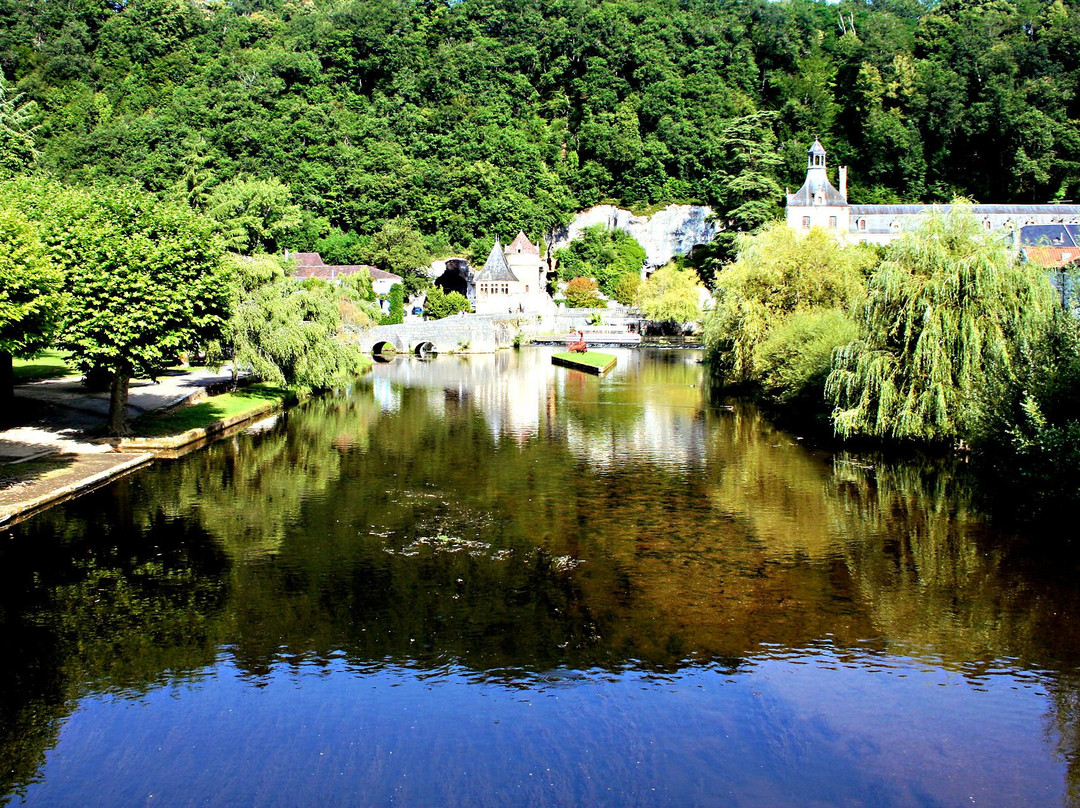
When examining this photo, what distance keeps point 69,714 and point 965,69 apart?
118 metres

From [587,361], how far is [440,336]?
74.4ft

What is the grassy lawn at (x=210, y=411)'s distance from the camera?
29250mm

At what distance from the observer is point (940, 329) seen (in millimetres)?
Answer: 24781

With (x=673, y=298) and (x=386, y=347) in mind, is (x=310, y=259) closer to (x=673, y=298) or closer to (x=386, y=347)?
(x=386, y=347)

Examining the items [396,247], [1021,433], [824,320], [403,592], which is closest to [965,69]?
[396,247]

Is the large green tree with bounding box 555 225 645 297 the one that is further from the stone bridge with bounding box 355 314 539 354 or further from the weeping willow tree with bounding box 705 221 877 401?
the weeping willow tree with bounding box 705 221 877 401

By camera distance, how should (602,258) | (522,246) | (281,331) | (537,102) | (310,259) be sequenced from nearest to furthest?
(281,331) → (310,259) → (522,246) → (602,258) → (537,102)

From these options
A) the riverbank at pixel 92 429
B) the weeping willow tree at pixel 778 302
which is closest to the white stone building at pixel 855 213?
the weeping willow tree at pixel 778 302

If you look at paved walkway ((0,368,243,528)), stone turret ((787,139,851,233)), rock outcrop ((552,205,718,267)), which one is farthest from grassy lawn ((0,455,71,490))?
rock outcrop ((552,205,718,267))

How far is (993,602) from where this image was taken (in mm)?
15078

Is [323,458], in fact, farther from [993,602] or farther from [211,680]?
[993,602]

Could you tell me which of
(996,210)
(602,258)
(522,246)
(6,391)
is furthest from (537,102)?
(6,391)

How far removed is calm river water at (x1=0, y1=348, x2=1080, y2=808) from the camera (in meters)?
10.0

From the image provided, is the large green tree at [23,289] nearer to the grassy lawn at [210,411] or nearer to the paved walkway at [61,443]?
the paved walkway at [61,443]
